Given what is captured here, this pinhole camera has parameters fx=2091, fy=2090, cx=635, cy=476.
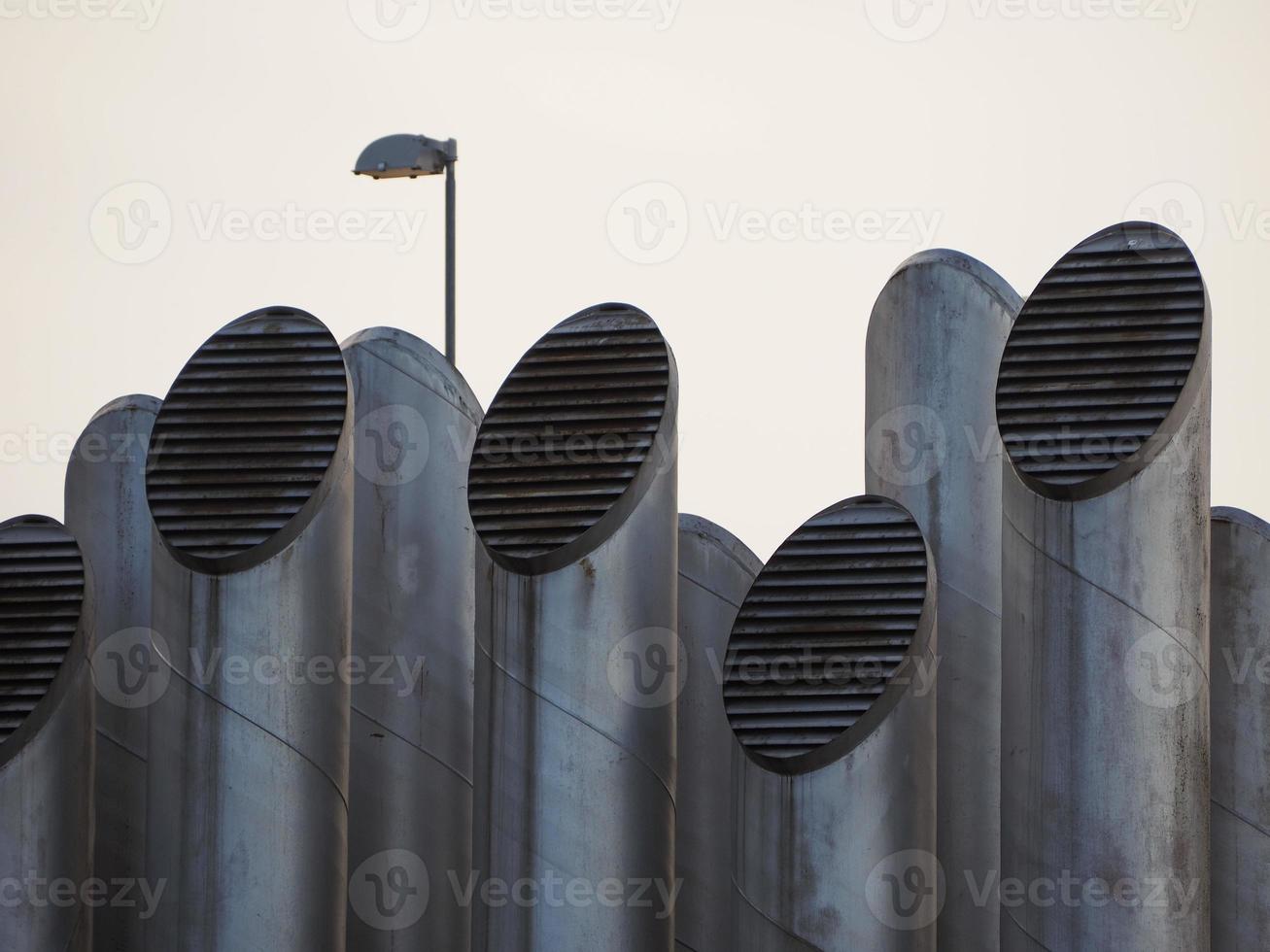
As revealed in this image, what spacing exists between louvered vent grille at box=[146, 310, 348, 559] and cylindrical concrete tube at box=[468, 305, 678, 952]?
4.58 ft

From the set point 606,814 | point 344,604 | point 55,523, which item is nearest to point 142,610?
point 55,523

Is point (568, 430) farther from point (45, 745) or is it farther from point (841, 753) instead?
point (45, 745)

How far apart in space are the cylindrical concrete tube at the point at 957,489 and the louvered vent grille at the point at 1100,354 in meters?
1.96

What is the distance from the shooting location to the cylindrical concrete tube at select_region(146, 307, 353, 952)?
15461mm

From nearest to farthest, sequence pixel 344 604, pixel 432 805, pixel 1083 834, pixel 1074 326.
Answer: pixel 1083 834
pixel 1074 326
pixel 344 604
pixel 432 805

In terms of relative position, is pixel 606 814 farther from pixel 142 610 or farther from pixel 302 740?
pixel 142 610

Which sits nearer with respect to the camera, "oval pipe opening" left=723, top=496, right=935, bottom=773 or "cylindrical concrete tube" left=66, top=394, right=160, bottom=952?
"oval pipe opening" left=723, top=496, right=935, bottom=773

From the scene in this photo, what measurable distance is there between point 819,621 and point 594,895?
2.53 meters

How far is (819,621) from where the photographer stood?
587 inches

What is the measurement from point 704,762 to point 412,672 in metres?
2.54
